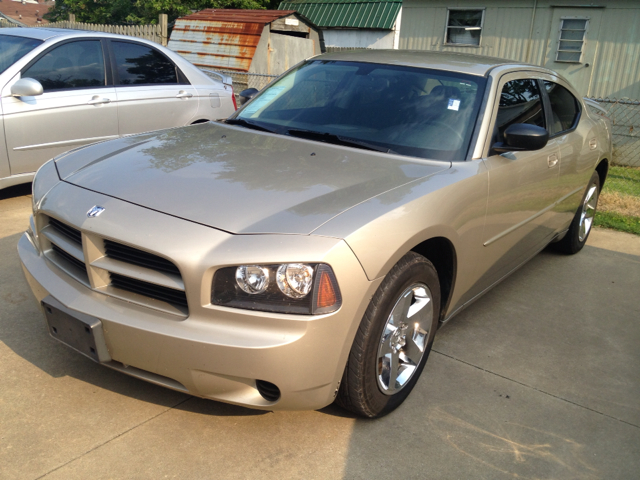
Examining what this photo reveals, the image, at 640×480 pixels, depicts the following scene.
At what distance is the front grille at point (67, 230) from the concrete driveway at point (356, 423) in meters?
0.48

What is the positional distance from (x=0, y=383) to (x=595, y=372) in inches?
125

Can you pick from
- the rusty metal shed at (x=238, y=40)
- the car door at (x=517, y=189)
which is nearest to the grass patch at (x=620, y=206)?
the car door at (x=517, y=189)

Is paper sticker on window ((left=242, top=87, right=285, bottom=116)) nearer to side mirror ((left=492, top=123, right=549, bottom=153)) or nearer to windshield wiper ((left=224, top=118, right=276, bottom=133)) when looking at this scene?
windshield wiper ((left=224, top=118, right=276, bottom=133))

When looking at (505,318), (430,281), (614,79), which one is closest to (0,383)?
(430,281)

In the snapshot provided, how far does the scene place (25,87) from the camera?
5.18 metres

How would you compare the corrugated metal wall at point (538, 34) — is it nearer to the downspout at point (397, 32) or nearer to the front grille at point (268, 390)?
the downspout at point (397, 32)

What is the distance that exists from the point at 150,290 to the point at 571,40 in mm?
13338

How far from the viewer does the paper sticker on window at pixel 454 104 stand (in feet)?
11.5

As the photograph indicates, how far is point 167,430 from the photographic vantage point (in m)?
2.65

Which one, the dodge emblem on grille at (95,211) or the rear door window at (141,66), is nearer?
the dodge emblem on grille at (95,211)

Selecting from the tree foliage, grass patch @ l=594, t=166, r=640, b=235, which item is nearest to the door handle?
grass patch @ l=594, t=166, r=640, b=235

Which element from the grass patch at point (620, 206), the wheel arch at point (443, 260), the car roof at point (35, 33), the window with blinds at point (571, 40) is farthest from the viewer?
the window with blinds at point (571, 40)

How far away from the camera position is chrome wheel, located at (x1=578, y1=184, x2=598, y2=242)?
209 inches

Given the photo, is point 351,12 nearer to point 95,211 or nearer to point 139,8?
point 139,8
